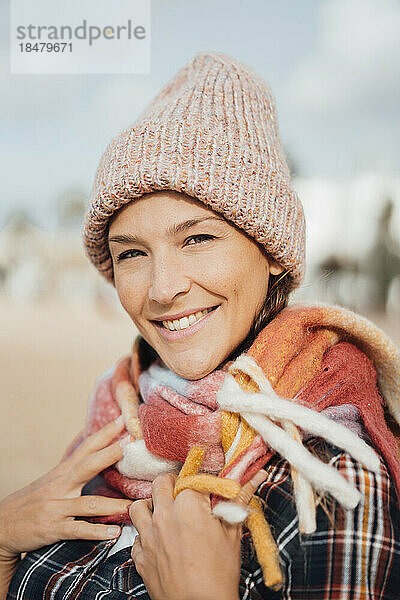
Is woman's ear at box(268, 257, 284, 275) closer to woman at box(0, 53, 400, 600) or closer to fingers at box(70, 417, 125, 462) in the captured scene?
woman at box(0, 53, 400, 600)

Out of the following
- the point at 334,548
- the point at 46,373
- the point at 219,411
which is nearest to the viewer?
the point at 334,548

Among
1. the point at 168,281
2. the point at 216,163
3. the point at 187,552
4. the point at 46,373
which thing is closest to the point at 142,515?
the point at 187,552

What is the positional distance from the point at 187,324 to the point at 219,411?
225 mm

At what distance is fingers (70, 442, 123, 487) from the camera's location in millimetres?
1512

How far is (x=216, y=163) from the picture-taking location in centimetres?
136

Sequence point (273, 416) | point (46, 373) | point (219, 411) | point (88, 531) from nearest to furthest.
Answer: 1. point (273, 416)
2. point (219, 411)
3. point (88, 531)
4. point (46, 373)

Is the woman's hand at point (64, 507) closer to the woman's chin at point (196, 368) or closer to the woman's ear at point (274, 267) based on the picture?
the woman's chin at point (196, 368)

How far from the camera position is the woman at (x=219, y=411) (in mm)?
1092

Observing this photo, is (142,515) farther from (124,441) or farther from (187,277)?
(187,277)

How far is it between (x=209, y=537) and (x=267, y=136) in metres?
0.97

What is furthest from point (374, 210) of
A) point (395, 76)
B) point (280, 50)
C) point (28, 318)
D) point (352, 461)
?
point (28, 318)

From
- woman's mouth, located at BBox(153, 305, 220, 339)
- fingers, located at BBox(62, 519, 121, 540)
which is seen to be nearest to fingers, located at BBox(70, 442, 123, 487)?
fingers, located at BBox(62, 519, 121, 540)

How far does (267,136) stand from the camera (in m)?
1.52

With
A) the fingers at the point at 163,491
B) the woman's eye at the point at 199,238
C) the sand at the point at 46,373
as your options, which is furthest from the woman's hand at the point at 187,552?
the sand at the point at 46,373
